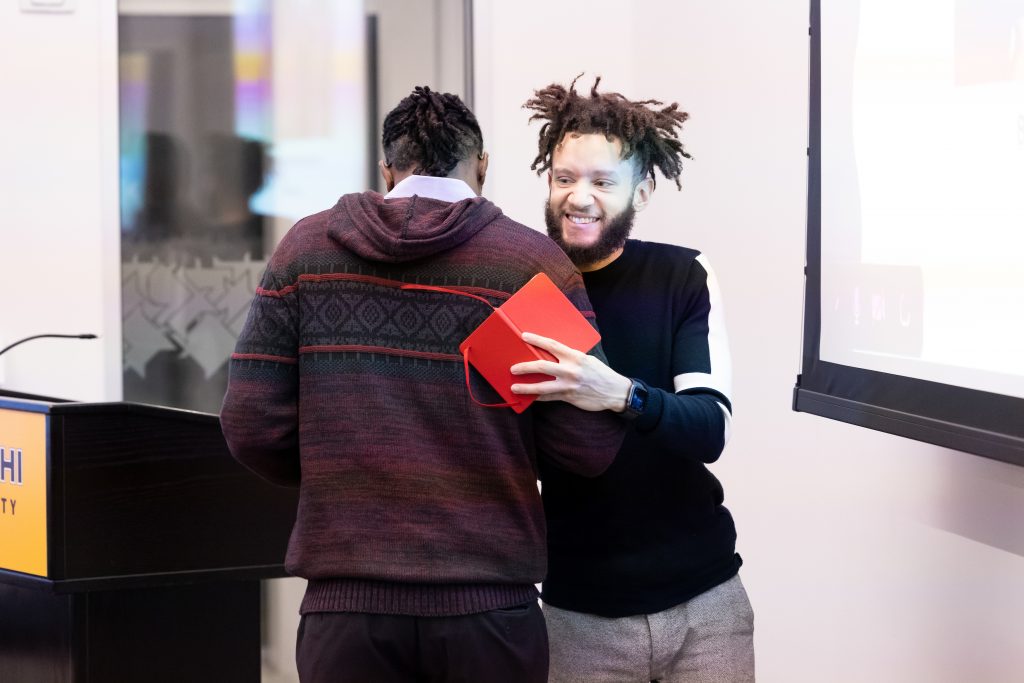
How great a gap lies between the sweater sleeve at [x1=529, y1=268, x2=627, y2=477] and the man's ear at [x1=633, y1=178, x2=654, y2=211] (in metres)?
0.29

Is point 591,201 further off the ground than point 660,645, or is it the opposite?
point 591,201

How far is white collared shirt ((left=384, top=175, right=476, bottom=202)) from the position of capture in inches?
63.7

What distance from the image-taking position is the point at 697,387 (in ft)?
5.59

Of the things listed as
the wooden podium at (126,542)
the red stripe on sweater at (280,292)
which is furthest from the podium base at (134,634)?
the red stripe on sweater at (280,292)

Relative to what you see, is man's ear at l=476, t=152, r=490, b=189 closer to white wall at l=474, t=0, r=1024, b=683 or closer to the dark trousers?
the dark trousers

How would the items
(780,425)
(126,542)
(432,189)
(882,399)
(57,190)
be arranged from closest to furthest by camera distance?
1. (432,189)
2. (882,399)
3. (126,542)
4. (780,425)
5. (57,190)

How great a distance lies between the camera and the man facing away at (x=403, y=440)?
4.96ft

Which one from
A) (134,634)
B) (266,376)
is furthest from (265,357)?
(134,634)

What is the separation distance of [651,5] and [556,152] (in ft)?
7.99

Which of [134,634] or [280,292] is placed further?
[134,634]

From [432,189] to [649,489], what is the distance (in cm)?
57

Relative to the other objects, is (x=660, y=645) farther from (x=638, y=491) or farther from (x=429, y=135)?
(x=429, y=135)

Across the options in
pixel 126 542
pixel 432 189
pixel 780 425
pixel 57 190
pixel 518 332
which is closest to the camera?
pixel 518 332

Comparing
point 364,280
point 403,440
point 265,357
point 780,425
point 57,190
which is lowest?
point 780,425
